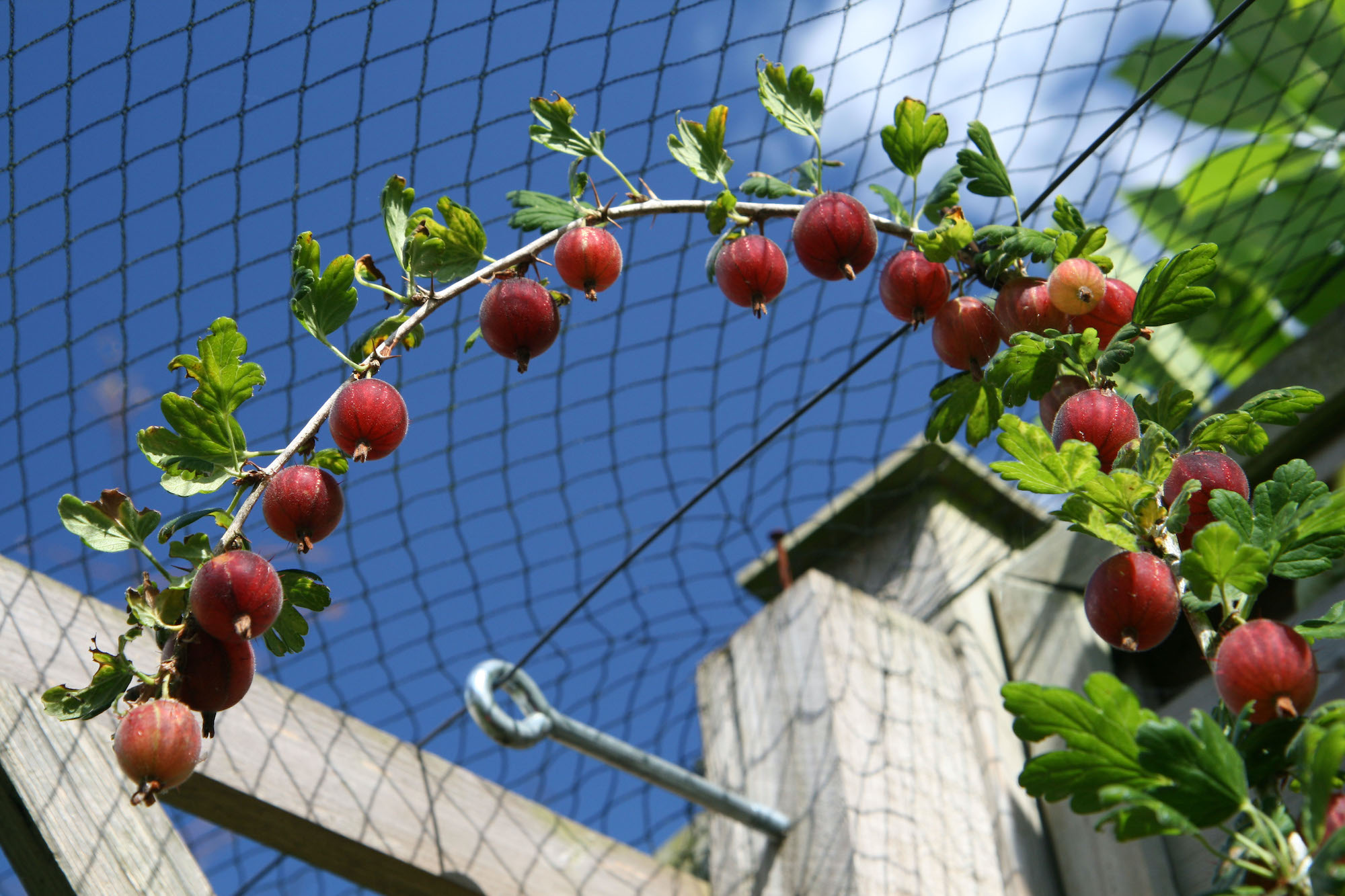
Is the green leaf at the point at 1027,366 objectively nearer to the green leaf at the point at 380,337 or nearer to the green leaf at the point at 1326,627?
the green leaf at the point at 1326,627

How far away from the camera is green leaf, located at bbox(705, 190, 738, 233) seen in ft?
3.42

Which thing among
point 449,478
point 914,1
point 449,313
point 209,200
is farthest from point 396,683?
point 914,1

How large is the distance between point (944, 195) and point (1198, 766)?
0.63 meters

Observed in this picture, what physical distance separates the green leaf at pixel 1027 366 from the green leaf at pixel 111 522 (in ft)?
2.04

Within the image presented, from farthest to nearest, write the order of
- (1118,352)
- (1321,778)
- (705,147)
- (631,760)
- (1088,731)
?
(631,760) → (705,147) → (1118,352) → (1088,731) → (1321,778)

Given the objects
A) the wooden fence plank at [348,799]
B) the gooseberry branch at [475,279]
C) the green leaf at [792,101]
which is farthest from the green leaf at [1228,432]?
the wooden fence plank at [348,799]

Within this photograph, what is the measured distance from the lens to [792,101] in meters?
1.10

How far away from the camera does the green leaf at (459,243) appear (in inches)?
39.0

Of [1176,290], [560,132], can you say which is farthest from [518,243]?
[1176,290]

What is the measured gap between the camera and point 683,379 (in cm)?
178

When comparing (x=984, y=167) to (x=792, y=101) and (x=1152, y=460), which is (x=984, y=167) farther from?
(x=1152, y=460)

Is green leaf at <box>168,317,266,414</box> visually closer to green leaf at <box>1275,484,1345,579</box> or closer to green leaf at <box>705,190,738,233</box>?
green leaf at <box>705,190,738,233</box>

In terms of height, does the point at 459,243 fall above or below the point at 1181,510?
above

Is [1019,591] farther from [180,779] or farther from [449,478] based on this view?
[180,779]
